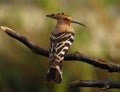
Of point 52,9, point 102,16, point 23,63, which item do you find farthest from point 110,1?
point 23,63

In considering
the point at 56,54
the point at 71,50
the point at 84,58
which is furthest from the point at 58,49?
the point at 71,50

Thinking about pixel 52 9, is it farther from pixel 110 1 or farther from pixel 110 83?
pixel 110 83

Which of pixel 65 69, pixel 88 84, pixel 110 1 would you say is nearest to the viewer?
pixel 88 84

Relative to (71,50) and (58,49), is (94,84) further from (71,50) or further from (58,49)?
(71,50)

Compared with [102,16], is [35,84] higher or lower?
lower

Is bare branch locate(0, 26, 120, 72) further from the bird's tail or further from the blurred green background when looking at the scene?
the blurred green background

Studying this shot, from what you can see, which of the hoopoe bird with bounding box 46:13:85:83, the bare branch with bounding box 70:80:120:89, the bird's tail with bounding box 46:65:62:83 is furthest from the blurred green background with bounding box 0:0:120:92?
the bare branch with bounding box 70:80:120:89
